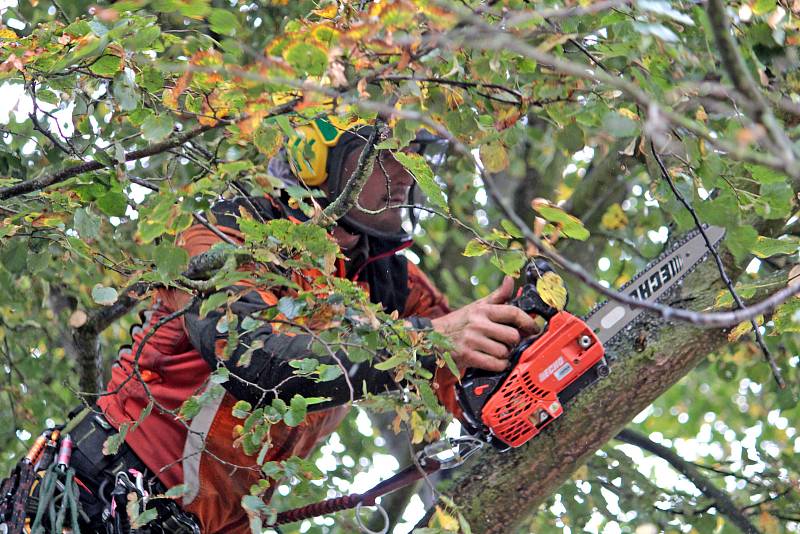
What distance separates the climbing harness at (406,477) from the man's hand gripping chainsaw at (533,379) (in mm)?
73

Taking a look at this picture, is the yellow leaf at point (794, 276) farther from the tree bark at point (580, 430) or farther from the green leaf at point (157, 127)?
the green leaf at point (157, 127)

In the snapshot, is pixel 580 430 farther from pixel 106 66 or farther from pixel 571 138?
pixel 106 66

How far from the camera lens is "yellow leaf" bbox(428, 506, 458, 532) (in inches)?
91.2

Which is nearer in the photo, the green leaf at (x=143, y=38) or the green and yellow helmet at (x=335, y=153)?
the green leaf at (x=143, y=38)

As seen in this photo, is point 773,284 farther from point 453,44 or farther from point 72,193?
point 72,193

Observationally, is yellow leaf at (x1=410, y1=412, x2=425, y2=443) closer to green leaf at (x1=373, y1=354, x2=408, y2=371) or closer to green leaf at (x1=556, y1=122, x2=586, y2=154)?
green leaf at (x1=373, y1=354, x2=408, y2=371)

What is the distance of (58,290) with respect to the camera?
175 inches

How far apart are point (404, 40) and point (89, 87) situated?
113 centimetres

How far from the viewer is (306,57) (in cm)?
180

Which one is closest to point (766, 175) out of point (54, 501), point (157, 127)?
point (157, 127)

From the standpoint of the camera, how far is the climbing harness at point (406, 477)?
2.67 m

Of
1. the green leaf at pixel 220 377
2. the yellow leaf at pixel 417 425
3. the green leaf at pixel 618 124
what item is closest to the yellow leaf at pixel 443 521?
the yellow leaf at pixel 417 425

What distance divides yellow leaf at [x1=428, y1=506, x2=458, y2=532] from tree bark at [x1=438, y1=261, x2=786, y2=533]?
196 mm

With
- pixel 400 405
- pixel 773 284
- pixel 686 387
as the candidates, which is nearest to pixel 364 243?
pixel 400 405
